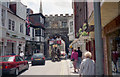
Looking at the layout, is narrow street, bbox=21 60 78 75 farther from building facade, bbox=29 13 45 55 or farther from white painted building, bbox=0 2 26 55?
building facade, bbox=29 13 45 55

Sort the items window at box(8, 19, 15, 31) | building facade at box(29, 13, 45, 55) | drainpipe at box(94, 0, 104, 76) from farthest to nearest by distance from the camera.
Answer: building facade at box(29, 13, 45, 55) < window at box(8, 19, 15, 31) < drainpipe at box(94, 0, 104, 76)

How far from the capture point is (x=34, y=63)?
607 inches

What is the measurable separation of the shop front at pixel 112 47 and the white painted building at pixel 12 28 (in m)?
11.8

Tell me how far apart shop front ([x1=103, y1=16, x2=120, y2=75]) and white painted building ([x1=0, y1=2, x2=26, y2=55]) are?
11816 mm

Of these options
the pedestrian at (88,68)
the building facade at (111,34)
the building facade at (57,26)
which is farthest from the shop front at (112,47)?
the building facade at (57,26)

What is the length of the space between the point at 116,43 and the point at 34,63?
11.3m

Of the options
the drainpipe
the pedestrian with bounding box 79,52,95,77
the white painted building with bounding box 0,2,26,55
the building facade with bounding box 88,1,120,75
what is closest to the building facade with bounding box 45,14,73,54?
the white painted building with bounding box 0,2,26,55

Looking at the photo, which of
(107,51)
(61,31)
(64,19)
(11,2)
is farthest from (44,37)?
(107,51)

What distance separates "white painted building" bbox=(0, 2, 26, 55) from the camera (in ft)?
51.2

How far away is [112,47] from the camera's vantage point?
647 centimetres

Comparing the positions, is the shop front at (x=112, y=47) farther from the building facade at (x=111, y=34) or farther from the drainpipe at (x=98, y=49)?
the drainpipe at (x=98, y=49)

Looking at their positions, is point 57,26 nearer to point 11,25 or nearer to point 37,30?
point 37,30

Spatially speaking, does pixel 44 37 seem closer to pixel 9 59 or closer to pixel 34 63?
pixel 34 63

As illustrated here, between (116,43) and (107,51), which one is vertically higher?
(116,43)
